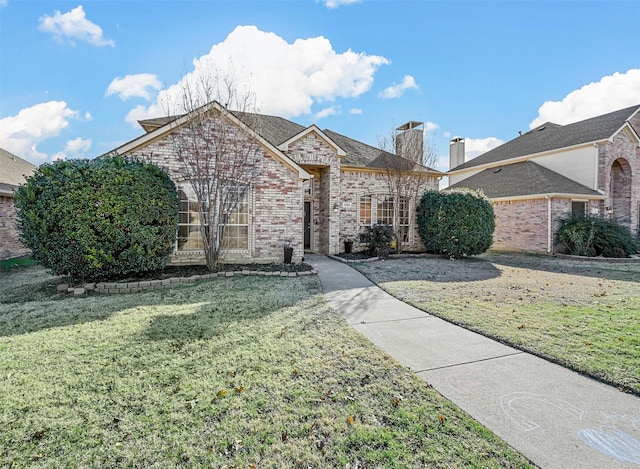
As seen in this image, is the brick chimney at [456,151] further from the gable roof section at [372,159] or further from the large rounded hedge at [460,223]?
the large rounded hedge at [460,223]

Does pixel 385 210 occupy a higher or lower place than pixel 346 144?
lower

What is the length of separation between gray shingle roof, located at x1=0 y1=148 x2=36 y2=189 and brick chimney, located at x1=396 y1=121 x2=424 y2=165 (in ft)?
53.7

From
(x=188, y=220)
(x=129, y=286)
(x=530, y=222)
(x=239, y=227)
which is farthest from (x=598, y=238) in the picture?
(x=129, y=286)

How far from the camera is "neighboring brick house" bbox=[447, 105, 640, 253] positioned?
16422 millimetres

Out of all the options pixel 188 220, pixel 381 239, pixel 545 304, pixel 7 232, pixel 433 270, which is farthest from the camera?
pixel 381 239

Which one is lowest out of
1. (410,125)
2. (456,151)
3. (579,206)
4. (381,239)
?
(381,239)

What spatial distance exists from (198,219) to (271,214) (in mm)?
2385

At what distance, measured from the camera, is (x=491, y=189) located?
19562mm

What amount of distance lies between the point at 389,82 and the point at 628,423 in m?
14.3

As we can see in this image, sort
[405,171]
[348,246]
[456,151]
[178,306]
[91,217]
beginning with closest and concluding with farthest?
1. [178,306]
2. [91,217]
3. [348,246]
4. [405,171]
5. [456,151]

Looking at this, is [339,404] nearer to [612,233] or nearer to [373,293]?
[373,293]

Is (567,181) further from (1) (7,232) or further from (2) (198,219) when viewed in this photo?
(1) (7,232)

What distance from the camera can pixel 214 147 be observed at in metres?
9.82

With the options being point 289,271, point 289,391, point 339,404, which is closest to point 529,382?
point 339,404
